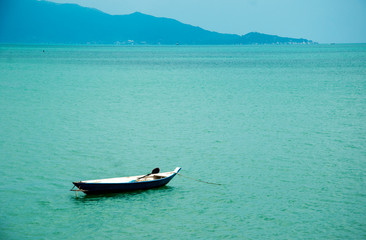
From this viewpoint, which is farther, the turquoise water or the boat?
the boat

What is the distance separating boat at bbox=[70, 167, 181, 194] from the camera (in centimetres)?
1842

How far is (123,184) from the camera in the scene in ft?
62.0

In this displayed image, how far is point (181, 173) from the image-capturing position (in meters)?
22.4

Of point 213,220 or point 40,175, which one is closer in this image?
point 213,220

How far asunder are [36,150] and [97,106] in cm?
1778

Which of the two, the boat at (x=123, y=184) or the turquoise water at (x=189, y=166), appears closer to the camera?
the turquoise water at (x=189, y=166)

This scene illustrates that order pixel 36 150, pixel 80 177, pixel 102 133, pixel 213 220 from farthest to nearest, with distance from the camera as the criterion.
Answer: pixel 102 133
pixel 36 150
pixel 80 177
pixel 213 220

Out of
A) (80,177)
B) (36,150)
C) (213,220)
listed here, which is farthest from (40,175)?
(213,220)

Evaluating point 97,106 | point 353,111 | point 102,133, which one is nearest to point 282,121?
point 353,111

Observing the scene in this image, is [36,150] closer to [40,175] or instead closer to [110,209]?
[40,175]

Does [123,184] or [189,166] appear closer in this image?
[123,184]

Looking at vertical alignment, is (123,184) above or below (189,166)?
above

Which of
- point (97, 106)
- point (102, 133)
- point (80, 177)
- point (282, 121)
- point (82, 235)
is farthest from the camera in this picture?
point (97, 106)

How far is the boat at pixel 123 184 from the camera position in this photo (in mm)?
18422
